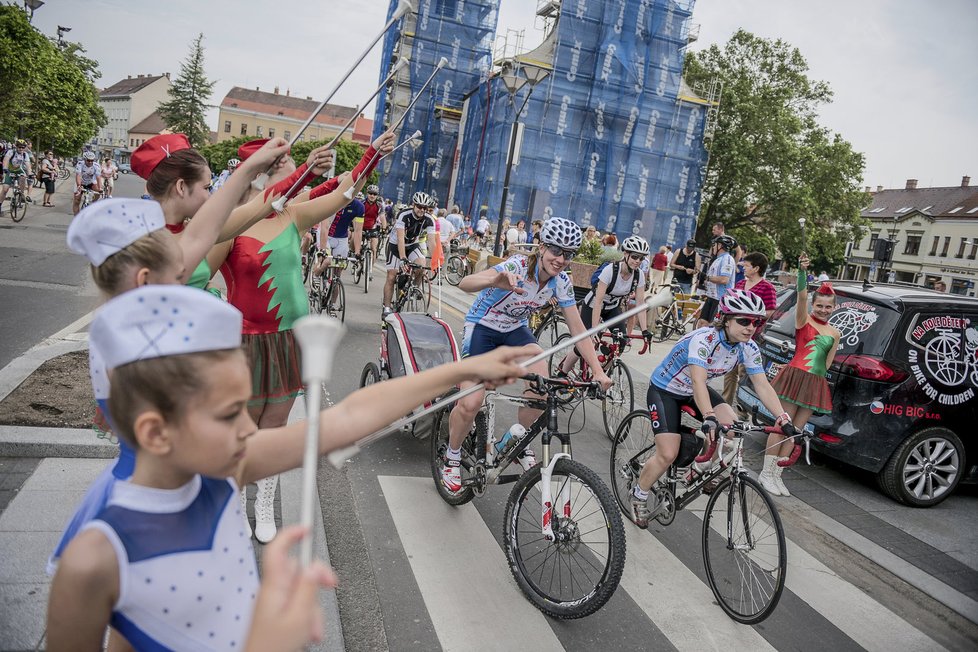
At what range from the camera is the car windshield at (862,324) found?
6.30 m

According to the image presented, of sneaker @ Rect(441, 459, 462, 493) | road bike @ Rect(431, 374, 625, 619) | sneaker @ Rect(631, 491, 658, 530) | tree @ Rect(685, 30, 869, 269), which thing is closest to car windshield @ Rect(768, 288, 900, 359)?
sneaker @ Rect(631, 491, 658, 530)

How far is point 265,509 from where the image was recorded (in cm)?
401

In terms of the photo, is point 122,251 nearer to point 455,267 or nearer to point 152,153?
point 152,153

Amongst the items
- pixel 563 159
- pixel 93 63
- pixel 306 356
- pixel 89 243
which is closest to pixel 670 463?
pixel 89 243

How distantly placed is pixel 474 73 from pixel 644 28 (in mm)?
15394

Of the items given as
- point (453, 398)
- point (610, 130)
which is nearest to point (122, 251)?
point (453, 398)

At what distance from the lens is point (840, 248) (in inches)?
1727

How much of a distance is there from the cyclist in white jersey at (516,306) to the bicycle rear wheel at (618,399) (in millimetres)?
2252

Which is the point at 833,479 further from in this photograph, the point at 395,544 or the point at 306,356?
the point at 306,356

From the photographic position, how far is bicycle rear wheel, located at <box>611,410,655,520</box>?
5164 millimetres

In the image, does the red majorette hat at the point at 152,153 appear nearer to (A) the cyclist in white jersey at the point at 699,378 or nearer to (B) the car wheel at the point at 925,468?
(A) the cyclist in white jersey at the point at 699,378

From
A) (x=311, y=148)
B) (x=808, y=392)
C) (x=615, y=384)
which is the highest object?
(x=311, y=148)

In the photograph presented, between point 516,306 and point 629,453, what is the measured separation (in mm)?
1461

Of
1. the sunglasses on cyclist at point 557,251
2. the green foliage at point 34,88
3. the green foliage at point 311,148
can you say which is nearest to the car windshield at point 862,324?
the sunglasses on cyclist at point 557,251
